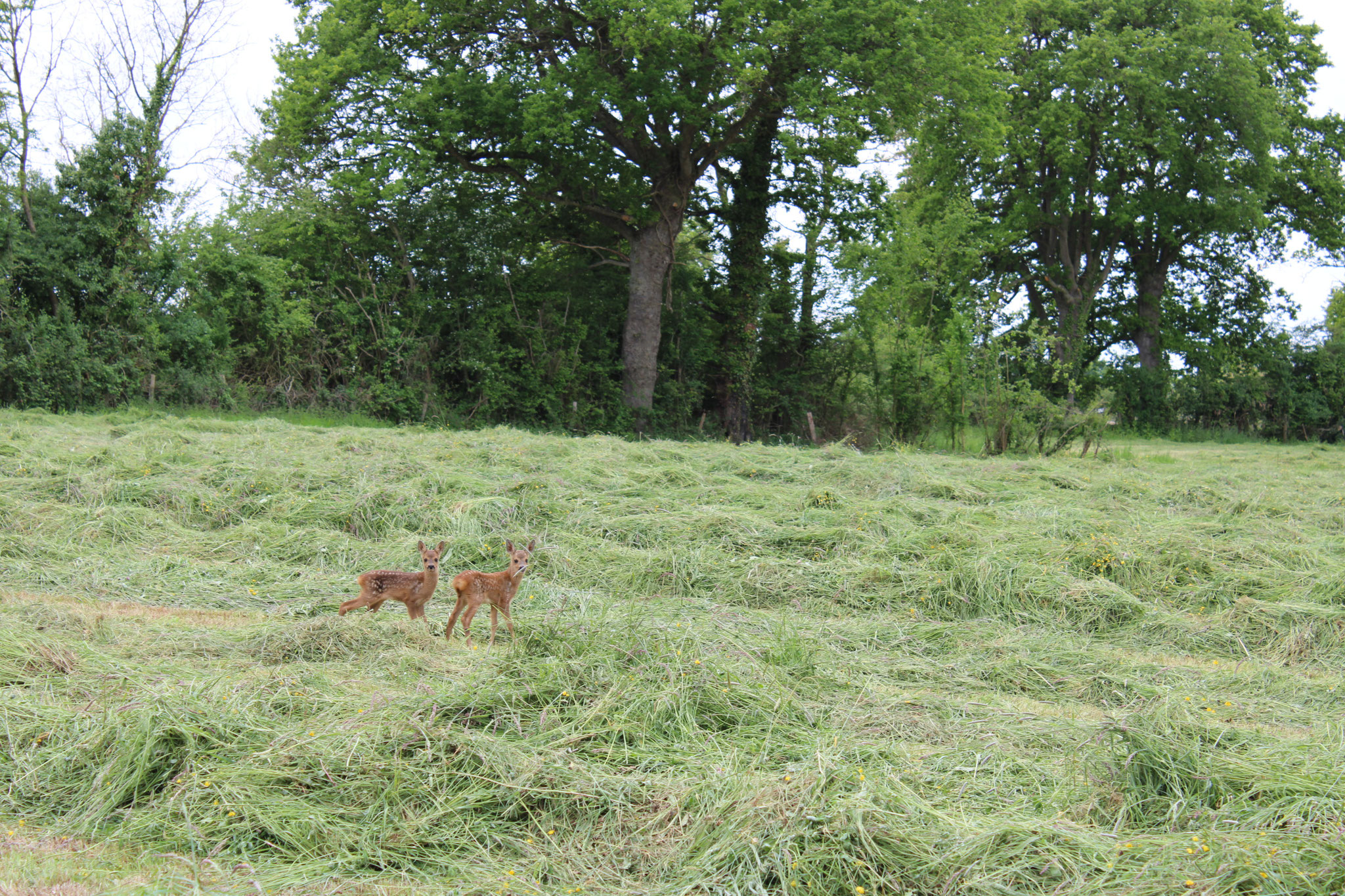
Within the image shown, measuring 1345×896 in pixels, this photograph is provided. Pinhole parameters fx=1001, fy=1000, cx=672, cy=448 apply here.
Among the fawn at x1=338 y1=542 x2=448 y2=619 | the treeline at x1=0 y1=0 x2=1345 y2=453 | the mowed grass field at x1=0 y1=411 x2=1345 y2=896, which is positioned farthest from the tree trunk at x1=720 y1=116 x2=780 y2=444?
the fawn at x1=338 y1=542 x2=448 y2=619

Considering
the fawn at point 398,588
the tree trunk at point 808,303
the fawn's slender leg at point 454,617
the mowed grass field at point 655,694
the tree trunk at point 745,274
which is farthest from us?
the tree trunk at point 808,303

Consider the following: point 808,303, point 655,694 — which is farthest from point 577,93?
point 655,694

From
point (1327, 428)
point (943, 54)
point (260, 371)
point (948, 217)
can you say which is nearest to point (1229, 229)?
point (1327, 428)

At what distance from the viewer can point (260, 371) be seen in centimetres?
1420

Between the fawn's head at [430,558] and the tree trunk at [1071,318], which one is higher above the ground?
the tree trunk at [1071,318]

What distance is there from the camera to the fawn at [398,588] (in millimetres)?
4082

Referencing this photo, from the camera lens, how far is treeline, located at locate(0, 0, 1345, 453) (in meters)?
13.4

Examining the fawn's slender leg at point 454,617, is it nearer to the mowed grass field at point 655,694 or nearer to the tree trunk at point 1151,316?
the mowed grass field at point 655,694

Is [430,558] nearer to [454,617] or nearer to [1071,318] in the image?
[454,617]

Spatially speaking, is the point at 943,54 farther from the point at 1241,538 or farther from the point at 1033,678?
the point at 1033,678

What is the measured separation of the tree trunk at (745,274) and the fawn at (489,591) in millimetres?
13832

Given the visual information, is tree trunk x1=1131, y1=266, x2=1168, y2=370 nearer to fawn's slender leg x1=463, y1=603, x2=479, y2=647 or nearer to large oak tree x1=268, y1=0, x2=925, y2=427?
large oak tree x1=268, y1=0, x2=925, y2=427

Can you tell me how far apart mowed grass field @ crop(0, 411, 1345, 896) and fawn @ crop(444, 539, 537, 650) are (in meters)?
0.13

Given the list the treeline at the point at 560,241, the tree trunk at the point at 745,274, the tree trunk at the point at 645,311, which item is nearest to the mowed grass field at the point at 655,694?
the treeline at the point at 560,241
